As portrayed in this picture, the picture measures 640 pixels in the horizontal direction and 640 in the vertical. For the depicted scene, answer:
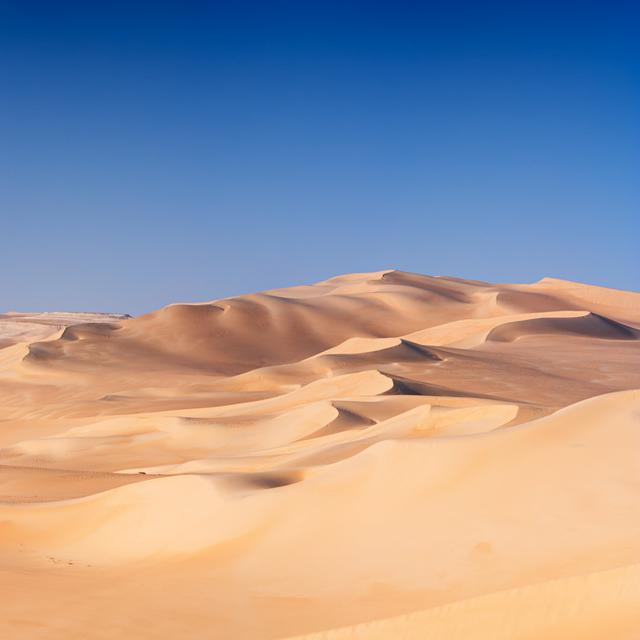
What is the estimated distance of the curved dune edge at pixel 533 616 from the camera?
4043 millimetres

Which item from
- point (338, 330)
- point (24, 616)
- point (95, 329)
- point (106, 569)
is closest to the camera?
point (24, 616)

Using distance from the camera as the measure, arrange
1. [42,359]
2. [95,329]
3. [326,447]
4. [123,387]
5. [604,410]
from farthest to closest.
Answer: [95,329] < [42,359] < [123,387] < [326,447] < [604,410]

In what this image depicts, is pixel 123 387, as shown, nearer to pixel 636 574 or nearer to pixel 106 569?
pixel 106 569

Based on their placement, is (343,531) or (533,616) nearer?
(533,616)

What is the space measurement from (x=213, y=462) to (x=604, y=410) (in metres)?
5.60

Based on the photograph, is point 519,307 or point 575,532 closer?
point 575,532

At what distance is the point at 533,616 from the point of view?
4199mm

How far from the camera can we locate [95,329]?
39.1 metres

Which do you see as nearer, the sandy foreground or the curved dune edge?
the curved dune edge

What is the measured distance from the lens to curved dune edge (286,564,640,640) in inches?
159

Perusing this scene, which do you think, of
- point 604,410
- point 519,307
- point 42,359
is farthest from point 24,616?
point 519,307

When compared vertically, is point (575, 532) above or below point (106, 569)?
above

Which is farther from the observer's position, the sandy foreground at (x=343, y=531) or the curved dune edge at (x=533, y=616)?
the sandy foreground at (x=343, y=531)

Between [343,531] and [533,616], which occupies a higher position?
[533,616]
